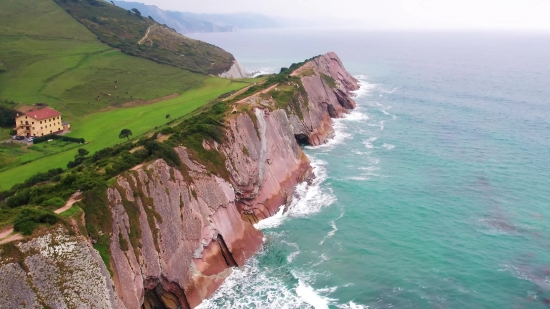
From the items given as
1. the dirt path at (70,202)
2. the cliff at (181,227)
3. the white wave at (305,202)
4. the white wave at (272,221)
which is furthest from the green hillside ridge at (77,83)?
the white wave at (305,202)

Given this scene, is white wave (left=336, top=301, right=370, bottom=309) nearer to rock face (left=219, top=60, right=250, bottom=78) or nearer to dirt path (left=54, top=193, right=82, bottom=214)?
dirt path (left=54, top=193, right=82, bottom=214)

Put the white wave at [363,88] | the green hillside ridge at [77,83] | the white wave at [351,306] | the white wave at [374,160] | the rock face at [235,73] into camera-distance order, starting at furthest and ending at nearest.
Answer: the rock face at [235,73], the white wave at [363,88], the green hillside ridge at [77,83], the white wave at [374,160], the white wave at [351,306]

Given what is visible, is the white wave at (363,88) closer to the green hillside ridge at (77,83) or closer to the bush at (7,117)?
the green hillside ridge at (77,83)

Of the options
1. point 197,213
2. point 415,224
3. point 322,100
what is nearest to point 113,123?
point 322,100

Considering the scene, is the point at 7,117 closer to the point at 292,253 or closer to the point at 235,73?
the point at 292,253

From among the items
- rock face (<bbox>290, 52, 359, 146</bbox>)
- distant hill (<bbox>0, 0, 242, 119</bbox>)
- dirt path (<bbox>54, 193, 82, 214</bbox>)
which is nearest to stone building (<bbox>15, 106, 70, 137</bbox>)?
distant hill (<bbox>0, 0, 242, 119</bbox>)
